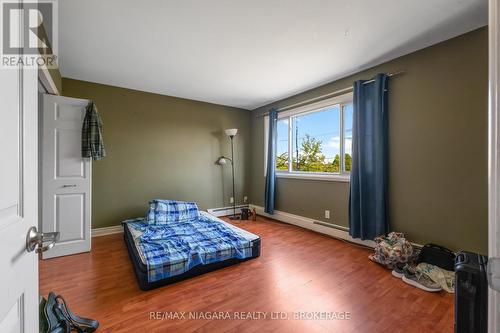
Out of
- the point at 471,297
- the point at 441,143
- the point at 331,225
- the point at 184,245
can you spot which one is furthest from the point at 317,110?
the point at 471,297

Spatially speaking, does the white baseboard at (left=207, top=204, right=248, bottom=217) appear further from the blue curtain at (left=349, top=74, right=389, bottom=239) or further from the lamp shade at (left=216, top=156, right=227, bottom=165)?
the blue curtain at (left=349, top=74, right=389, bottom=239)

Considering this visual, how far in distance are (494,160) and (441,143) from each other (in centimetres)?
231

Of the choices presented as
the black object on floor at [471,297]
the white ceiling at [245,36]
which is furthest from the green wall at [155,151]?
the black object on floor at [471,297]

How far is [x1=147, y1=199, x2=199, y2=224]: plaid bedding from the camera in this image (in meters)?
3.19

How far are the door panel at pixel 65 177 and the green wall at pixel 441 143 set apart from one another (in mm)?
3753

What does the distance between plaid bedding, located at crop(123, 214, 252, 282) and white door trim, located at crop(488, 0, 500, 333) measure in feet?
6.81

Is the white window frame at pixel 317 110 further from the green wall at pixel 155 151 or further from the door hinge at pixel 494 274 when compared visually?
the door hinge at pixel 494 274

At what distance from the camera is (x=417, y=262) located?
89.9 inches

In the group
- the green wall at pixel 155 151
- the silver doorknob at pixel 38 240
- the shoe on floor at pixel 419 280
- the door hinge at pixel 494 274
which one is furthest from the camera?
the green wall at pixel 155 151

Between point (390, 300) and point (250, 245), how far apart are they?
1393mm

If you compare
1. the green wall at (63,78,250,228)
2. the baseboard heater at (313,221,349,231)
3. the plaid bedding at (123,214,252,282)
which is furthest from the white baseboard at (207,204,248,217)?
the baseboard heater at (313,221,349,231)

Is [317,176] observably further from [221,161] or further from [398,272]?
[221,161]

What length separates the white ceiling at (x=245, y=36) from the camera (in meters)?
1.77

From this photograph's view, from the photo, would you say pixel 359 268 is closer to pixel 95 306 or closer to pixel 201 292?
pixel 201 292
